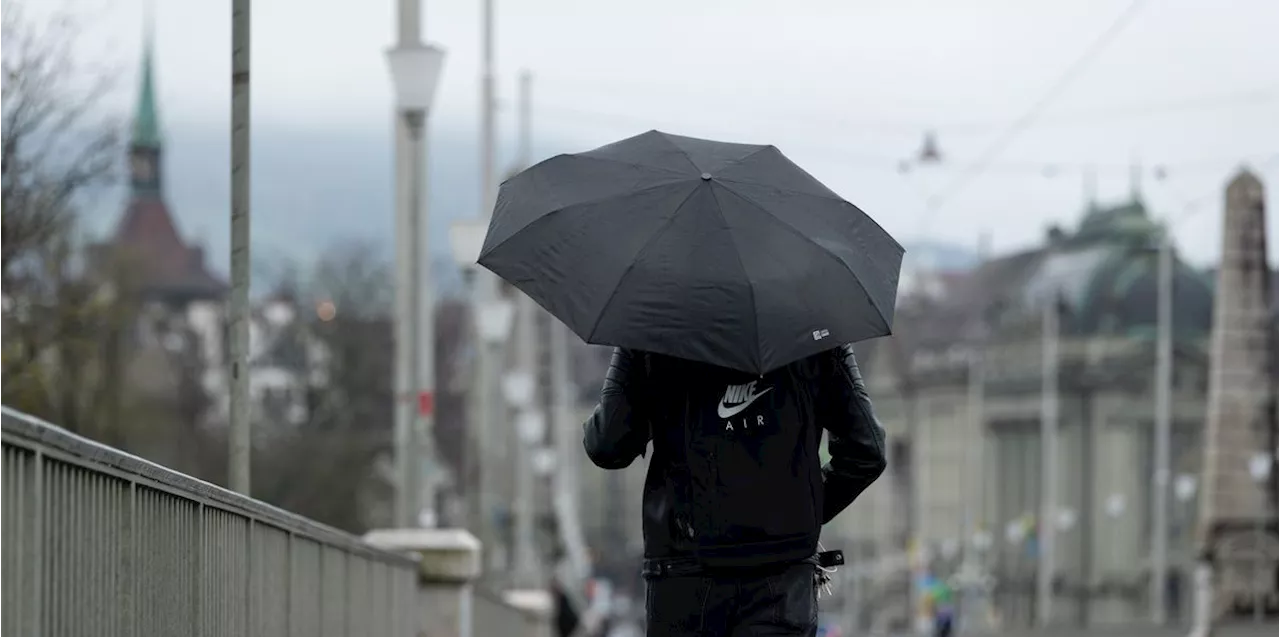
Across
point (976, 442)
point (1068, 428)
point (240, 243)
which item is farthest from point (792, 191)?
point (976, 442)

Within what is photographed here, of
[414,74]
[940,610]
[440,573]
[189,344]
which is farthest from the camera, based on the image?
[189,344]

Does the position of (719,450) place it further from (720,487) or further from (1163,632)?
(1163,632)

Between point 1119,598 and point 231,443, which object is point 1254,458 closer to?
point 231,443

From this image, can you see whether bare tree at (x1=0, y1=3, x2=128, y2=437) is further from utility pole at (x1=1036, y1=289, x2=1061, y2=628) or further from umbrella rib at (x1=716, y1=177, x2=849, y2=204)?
utility pole at (x1=1036, y1=289, x2=1061, y2=628)

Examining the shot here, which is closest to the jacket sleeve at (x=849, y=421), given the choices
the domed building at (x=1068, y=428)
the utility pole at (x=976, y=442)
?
the domed building at (x=1068, y=428)

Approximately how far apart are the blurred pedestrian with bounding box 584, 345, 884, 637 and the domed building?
352 feet

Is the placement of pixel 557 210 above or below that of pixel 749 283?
above

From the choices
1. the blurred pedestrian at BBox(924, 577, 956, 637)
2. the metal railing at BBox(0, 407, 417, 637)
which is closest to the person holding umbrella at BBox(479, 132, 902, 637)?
the metal railing at BBox(0, 407, 417, 637)

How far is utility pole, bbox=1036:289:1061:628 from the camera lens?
358 ft

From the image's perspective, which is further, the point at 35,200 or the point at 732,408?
the point at 35,200

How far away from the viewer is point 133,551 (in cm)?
759

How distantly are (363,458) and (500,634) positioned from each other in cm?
4925

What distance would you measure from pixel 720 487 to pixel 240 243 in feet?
13.9

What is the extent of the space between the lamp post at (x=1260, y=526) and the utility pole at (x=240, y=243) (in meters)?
24.6
